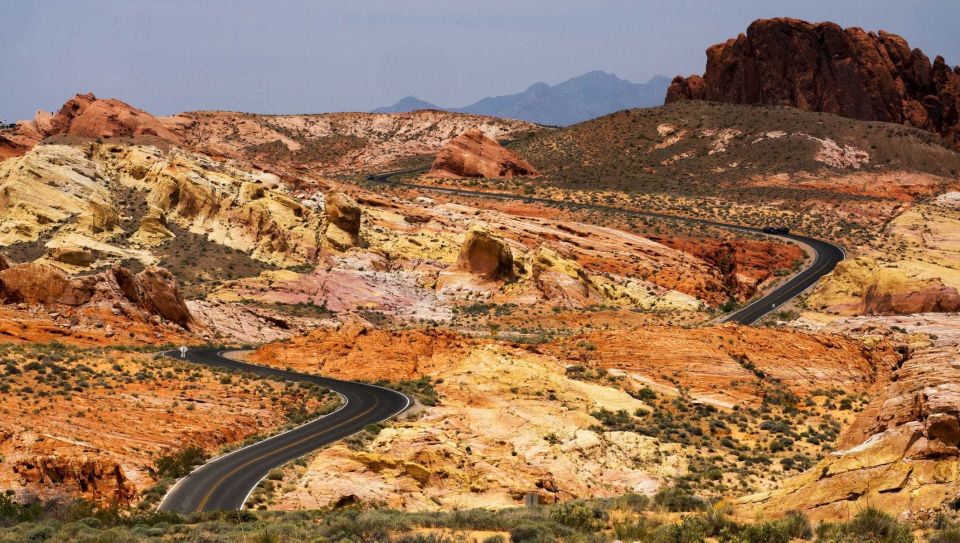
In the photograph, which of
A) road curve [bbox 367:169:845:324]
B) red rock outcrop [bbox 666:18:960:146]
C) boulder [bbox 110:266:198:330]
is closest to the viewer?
boulder [bbox 110:266:198:330]

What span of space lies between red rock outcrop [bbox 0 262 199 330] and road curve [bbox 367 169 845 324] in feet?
125

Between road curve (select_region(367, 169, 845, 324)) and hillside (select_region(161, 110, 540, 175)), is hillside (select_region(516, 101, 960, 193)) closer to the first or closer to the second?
road curve (select_region(367, 169, 845, 324))

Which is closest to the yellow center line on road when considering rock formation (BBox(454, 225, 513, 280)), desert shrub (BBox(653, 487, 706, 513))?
desert shrub (BBox(653, 487, 706, 513))

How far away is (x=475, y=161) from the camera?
126500mm

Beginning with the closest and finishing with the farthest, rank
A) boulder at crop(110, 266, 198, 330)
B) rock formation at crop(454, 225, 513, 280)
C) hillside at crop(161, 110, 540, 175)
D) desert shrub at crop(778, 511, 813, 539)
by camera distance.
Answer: desert shrub at crop(778, 511, 813, 539), boulder at crop(110, 266, 198, 330), rock formation at crop(454, 225, 513, 280), hillside at crop(161, 110, 540, 175)

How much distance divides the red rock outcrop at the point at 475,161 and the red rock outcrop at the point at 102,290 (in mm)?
70924

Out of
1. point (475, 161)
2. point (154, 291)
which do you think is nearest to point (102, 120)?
point (154, 291)

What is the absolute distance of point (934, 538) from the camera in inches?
535

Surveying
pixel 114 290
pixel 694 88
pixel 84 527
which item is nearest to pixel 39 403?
pixel 84 527

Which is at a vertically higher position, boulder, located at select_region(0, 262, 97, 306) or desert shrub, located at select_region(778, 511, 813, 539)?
boulder, located at select_region(0, 262, 97, 306)

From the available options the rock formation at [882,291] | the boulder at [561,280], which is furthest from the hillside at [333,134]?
the rock formation at [882,291]

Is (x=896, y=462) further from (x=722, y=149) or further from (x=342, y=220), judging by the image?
(x=722, y=149)

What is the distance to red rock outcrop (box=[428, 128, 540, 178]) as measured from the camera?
125 m

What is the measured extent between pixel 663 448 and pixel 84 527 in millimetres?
22394
